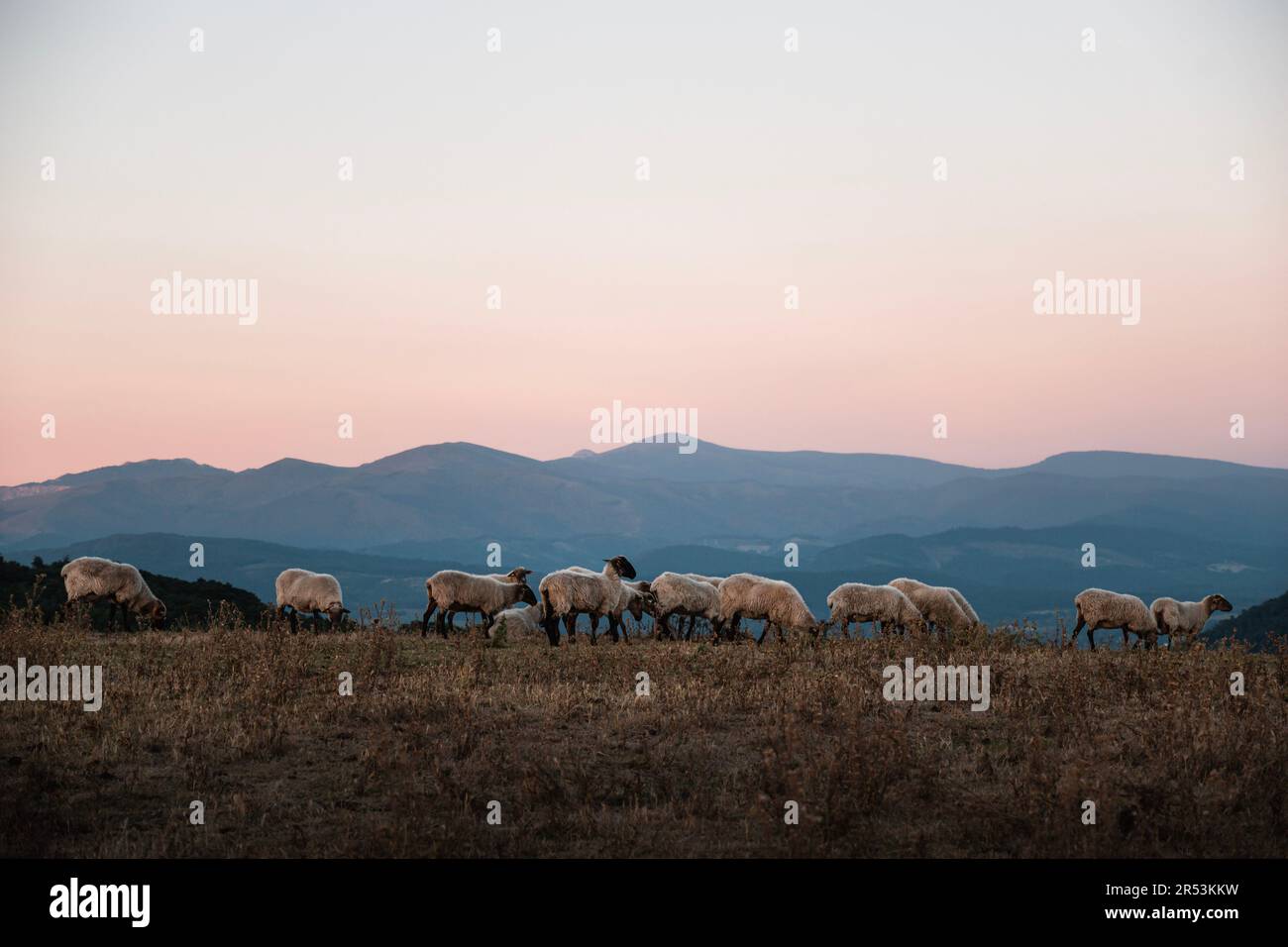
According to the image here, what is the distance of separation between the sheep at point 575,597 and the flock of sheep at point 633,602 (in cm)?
2

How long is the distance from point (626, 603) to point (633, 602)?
0.62 meters

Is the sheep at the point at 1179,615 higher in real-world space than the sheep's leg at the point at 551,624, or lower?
lower

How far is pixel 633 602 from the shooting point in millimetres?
24297

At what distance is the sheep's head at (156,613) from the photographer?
24878mm

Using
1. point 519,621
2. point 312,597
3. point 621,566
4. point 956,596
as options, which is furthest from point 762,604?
point 312,597

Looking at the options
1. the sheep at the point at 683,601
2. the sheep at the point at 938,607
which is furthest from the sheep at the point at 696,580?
the sheep at the point at 938,607

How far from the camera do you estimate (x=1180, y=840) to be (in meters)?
9.66

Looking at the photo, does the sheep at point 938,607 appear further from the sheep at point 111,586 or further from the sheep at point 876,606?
the sheep at point 111,586

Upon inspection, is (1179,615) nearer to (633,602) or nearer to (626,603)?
(633,602)

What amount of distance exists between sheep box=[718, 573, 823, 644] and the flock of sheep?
2 cm

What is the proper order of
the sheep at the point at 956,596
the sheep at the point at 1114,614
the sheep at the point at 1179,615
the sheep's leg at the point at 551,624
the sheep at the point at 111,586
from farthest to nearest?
1. the sheep at the point at 1179,615
2. the sheep at the point at 1114,614
3. the sheep at the point at 956,596
4. the sheep at the point at 111,586
5. the sheep's leg at the point at 551,624
